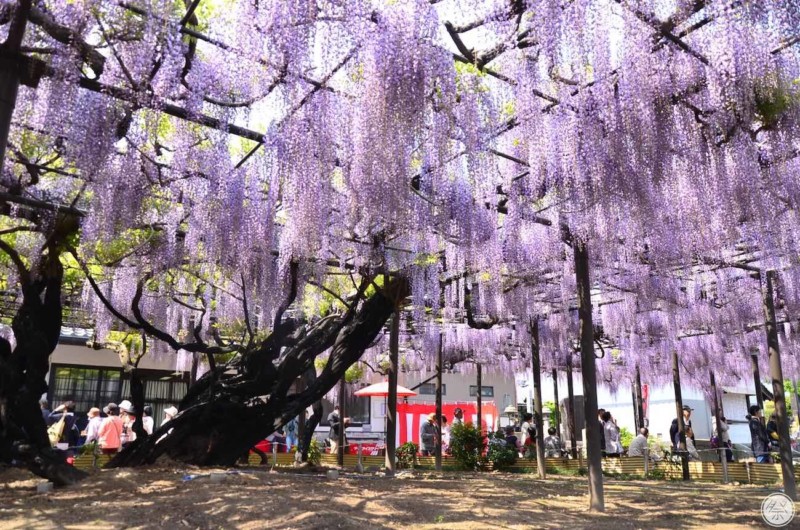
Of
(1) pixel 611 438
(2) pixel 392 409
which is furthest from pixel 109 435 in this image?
(1) pixel 611 438

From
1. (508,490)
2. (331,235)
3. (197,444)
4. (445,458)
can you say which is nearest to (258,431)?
(197,444)

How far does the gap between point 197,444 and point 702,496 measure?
5.82 m

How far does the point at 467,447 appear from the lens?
12.0 meters

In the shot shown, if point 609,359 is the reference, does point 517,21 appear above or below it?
above

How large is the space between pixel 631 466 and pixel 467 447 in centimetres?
308

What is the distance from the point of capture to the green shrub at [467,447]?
11.9m

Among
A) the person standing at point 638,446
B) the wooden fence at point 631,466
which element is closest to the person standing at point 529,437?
the wooden fence at point 631,466

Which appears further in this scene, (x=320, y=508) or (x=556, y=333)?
(x=556, y=333)

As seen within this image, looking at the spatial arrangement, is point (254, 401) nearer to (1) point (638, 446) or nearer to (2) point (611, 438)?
(1) point (638, 446)

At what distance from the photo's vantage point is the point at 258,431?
25.2 feet

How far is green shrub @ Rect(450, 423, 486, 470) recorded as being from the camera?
11891mm

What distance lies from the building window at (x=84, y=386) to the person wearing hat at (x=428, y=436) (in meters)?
8.61

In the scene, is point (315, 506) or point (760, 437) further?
point (760, 437)

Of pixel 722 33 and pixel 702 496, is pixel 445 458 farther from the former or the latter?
pixel 722 33
